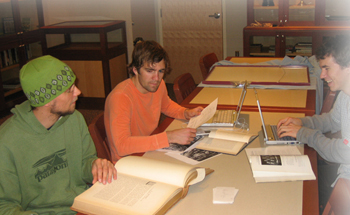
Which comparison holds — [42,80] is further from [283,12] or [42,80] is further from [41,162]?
[283,12]

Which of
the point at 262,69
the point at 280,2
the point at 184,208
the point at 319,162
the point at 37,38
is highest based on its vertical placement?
the point at 280,2

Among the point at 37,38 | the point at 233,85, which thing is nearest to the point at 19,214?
the point at 233,85

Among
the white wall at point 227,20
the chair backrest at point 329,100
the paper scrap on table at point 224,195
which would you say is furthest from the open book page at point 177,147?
the white wall at point 227,20

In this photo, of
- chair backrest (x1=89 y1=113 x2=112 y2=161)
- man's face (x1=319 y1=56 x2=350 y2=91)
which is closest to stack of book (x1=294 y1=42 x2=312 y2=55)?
man's face (x1=319 y1=56 x2=350 y2=91)

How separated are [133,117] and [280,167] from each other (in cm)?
87

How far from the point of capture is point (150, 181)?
49.7 inches

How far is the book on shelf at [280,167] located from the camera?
1370mm

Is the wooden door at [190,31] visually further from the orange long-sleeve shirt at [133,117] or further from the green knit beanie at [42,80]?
the green knit beanie at [42,80]

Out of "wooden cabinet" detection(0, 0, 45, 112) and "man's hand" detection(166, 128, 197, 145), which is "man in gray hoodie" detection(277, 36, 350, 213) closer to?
"man's hand" detection(166, 128, 197, 145)

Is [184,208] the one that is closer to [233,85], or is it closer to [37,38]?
[233,85]

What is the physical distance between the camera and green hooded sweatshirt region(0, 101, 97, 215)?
48.6 inches

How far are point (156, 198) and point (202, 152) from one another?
1.73 ft

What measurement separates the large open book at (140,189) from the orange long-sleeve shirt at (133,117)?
286 millimetres

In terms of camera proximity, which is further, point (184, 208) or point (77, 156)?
point (77, 156)
